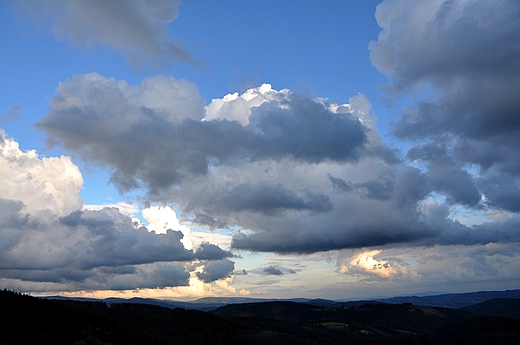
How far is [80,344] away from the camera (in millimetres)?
189500

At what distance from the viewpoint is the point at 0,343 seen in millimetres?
177750

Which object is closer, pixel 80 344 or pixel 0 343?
pixel 0 343

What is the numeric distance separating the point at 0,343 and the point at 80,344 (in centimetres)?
3187
